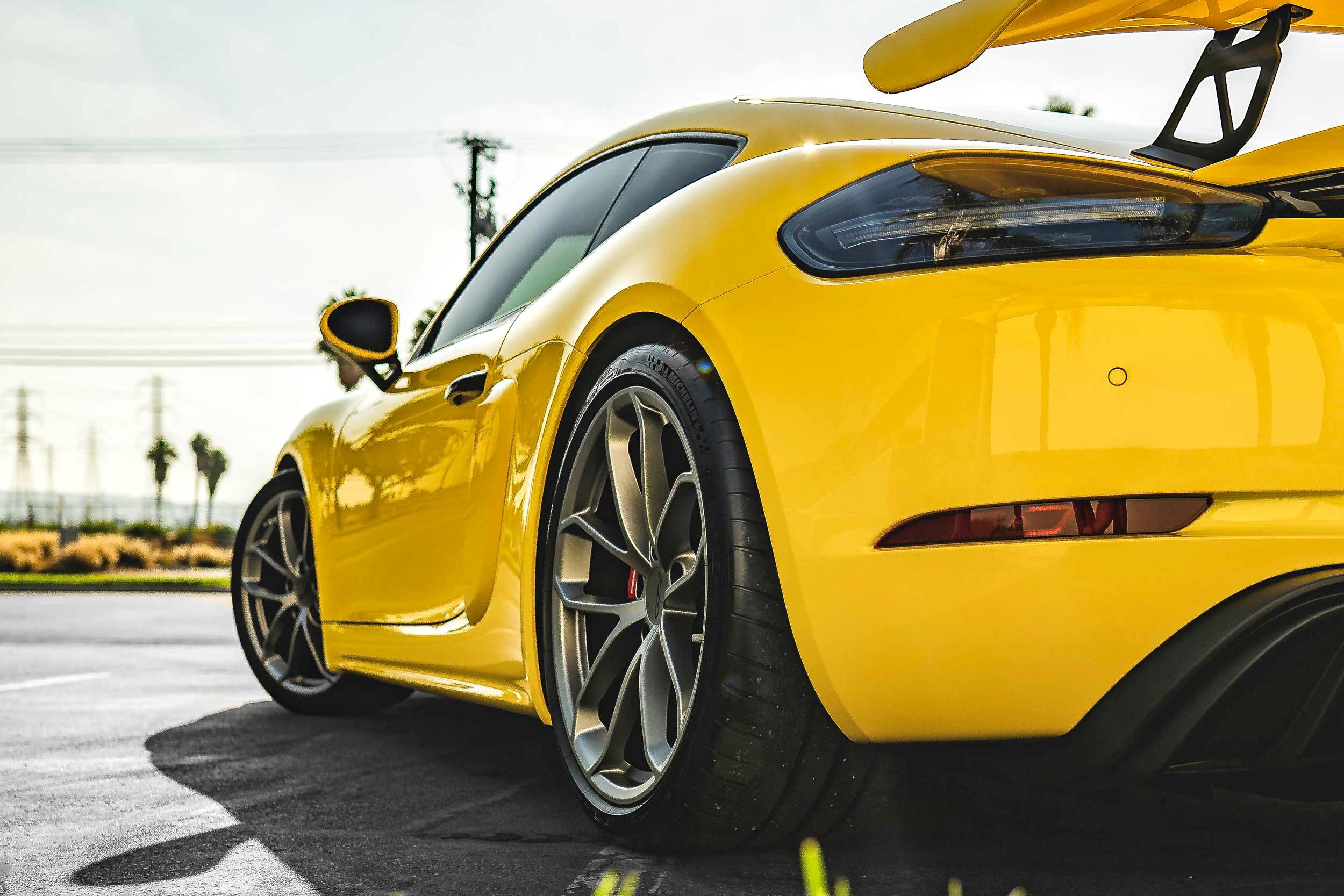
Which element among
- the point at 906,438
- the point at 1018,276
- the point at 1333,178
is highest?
the point at 1333,178

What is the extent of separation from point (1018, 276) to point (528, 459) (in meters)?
1.20

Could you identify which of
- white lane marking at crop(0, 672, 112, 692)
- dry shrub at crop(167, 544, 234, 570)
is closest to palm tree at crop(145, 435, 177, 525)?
dry shrub at crop(167, 544, 234, 570)

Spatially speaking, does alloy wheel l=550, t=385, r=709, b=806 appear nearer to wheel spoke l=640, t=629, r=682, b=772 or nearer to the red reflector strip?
wheel spoke l=640, t=629, r=682, b=772

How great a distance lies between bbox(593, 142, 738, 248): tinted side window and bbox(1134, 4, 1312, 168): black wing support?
2.82 feet

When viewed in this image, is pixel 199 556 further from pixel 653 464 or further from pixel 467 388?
pixel 653 464

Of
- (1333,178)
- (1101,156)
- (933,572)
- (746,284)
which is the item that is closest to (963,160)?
(1101,156)

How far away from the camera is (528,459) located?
2646 mm

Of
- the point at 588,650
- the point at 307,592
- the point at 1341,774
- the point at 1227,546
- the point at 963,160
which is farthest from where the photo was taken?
the point at 307,592

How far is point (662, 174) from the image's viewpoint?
2.91m

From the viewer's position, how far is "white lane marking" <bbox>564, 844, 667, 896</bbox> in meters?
2.04

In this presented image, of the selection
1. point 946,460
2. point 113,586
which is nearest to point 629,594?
point 946,460

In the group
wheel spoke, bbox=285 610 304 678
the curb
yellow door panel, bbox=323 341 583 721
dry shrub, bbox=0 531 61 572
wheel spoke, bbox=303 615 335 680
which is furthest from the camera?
dry shrub, bbox=0 531 61 572

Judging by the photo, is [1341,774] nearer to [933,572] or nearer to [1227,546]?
[1227,546]

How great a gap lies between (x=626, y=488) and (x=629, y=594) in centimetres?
23
